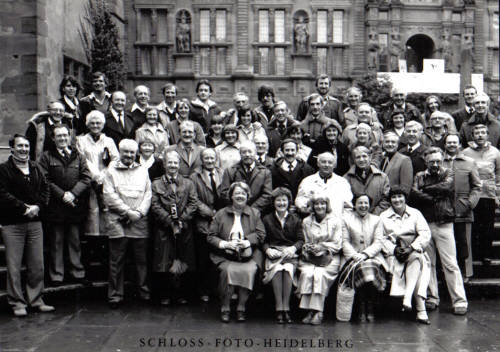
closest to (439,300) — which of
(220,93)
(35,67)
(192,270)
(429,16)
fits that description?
(192,270)

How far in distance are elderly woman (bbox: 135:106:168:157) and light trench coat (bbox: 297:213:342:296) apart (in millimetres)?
2605

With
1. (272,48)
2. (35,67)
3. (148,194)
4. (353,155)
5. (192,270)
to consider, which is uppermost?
(272,48)

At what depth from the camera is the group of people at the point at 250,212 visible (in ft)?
23.8

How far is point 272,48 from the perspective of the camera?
2336 centimetres

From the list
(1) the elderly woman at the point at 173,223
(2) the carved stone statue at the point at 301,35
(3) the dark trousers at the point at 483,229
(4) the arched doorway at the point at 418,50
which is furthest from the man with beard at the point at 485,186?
(4) the arched doorway at the point at 418,50

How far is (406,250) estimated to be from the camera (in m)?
7.33

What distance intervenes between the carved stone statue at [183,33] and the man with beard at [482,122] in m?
15.6

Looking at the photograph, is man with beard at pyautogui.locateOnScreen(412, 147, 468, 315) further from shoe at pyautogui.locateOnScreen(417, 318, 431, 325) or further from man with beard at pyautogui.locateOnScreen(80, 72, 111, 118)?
man with beard at pyautogui.locateOnScreen(80, 72, 111, 118)

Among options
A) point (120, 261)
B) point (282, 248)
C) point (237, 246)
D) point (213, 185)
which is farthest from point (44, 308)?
point (282, 248)

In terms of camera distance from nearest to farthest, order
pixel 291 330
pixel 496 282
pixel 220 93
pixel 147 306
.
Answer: pixel 291 330
pixel 147 306
pixel 496 282
pixel 220 93

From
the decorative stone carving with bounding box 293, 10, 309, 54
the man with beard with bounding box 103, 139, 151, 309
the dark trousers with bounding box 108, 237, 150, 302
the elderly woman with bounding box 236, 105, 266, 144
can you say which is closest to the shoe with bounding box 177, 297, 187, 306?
the dark trousers with bounding box 108, 237, 150, 302

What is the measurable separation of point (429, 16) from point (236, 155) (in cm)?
1828

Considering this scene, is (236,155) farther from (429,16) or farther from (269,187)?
(429,16)

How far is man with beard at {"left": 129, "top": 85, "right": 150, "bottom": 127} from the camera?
9149mm
